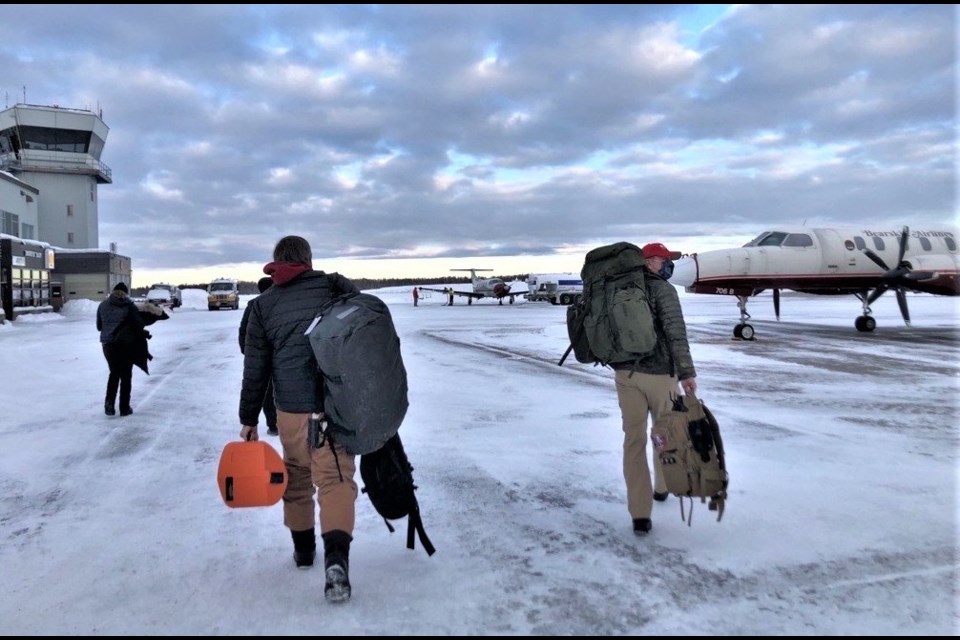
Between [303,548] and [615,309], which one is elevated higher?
[615,309]

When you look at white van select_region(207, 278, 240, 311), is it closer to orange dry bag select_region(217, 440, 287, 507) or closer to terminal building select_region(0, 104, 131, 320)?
terminal building select_region(0, 104, 131, 320)

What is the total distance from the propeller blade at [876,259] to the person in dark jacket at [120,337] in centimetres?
1882

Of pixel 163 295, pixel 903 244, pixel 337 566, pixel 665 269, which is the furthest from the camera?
pixel 163 295

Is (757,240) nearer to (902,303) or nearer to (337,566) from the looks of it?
(902,303)

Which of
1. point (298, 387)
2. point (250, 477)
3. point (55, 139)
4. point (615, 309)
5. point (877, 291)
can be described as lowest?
point (250, 477)

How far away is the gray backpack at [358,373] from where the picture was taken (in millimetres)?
2994

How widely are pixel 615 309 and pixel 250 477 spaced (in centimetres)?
239

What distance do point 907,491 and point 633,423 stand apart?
238 centimetres

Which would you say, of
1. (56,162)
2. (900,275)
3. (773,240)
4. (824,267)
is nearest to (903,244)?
(900,275)

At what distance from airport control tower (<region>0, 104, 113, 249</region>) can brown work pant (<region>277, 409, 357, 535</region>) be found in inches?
2097

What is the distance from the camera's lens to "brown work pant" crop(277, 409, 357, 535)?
10.2ft

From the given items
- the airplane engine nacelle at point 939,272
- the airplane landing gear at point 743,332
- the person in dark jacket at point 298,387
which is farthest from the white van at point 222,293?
the person in dark jacket at point 298,387

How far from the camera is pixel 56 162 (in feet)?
152

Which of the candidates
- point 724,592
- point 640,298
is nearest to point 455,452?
point 640,298
